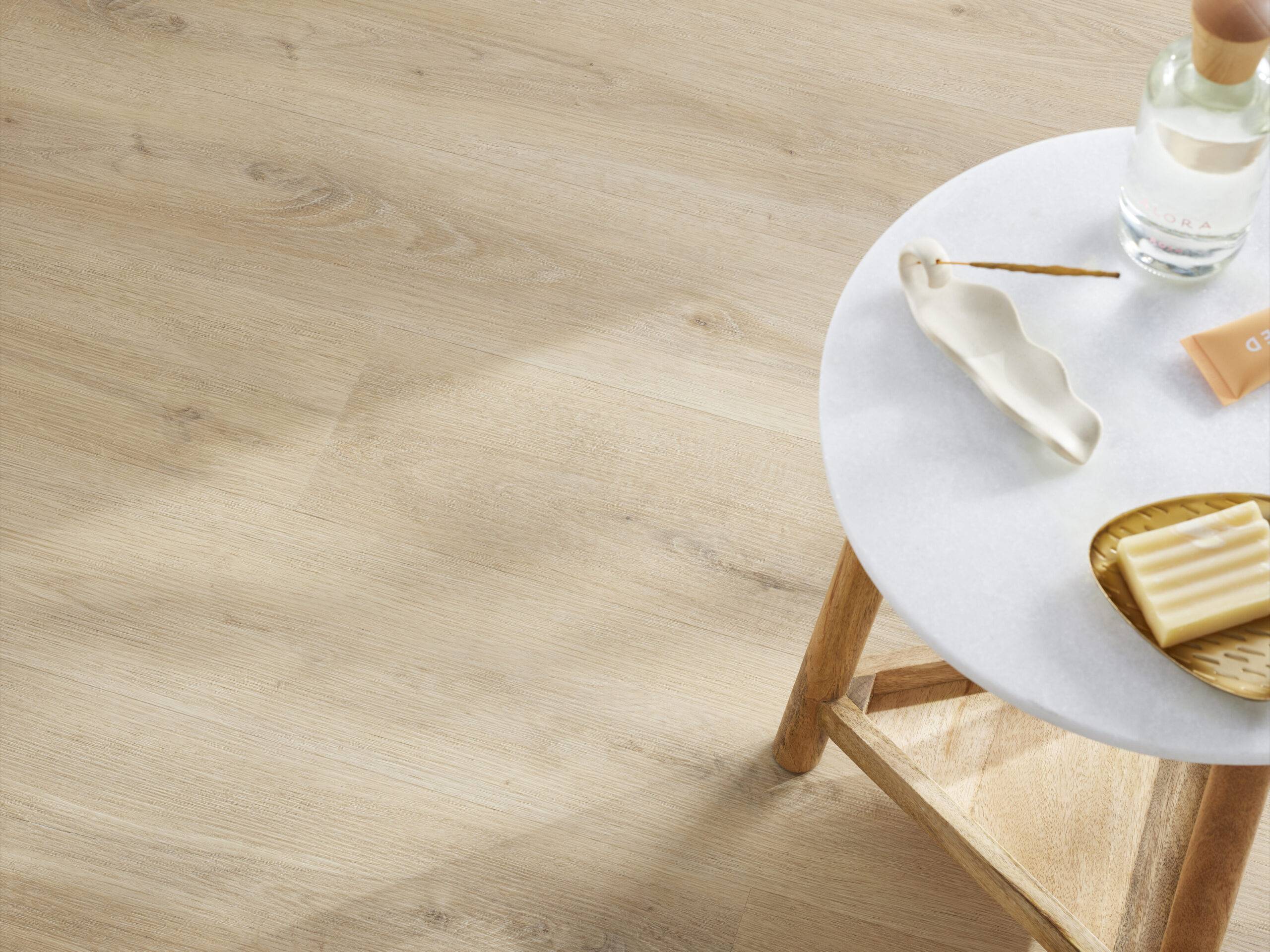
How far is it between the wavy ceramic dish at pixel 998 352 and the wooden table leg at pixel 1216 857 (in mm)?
263

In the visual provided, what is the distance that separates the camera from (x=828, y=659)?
3.28 feet

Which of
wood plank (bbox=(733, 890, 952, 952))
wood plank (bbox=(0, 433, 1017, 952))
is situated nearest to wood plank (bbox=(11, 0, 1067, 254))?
wood plank (bbox=(0, 433, 1017, 952))

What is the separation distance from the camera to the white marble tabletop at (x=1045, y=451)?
0.69 metres

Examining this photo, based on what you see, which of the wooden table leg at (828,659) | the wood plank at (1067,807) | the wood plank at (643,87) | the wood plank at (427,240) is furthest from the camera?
the wood plank at (643,87)

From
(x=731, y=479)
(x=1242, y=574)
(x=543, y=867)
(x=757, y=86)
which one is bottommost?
(x=543, y=867)

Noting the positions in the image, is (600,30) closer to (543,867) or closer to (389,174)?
(389,174)

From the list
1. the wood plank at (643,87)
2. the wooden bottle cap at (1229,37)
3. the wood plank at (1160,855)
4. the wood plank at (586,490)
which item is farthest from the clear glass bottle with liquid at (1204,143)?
the wood plank at (643,87)

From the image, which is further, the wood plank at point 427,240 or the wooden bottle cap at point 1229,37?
the wood plank at point 427,240

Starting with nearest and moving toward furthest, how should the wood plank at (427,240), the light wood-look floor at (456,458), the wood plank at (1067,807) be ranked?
the wood plank at (1067,807), the light wood-look floor at (456,458), the wood plank at (427,240)

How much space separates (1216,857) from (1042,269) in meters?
0.43

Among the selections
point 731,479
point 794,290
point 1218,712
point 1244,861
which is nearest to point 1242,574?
point 1218,712

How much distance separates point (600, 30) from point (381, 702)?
3.20 ft

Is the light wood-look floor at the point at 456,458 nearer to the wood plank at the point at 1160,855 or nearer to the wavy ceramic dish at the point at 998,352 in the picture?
the wood plank at the point at 1160,855

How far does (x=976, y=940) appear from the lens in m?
1.15
